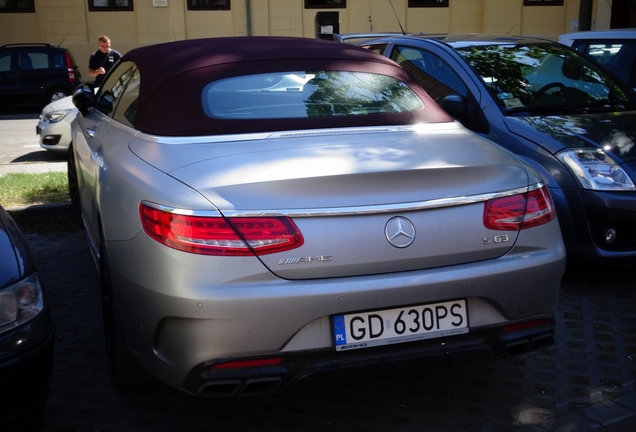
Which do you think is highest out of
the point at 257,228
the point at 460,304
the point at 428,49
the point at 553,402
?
the point at 428,49

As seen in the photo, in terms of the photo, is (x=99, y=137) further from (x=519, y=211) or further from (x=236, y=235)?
(x=519, y=211)

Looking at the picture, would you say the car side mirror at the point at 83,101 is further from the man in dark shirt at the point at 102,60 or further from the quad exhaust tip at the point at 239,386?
the man in dark shirt at the point at 102,60

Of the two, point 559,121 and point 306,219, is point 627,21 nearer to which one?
point 559,121

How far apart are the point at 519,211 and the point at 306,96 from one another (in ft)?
4.07

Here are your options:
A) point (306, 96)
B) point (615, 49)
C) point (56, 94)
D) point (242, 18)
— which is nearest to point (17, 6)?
point (56, 94)

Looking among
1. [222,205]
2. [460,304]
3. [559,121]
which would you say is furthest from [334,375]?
[559,121]

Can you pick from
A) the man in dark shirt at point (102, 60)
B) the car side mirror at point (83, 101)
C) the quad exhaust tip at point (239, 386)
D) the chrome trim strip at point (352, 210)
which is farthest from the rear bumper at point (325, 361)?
the man in dark shirt at point (102, 60)

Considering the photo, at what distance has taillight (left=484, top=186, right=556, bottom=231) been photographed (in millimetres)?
3062

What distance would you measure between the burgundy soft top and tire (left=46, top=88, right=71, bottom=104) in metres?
15.7

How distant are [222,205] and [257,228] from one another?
0.50 feet

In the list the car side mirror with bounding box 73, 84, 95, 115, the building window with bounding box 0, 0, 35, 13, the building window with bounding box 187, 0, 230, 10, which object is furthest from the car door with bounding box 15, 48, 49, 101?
the car side mirror with bounding box 73, 84, 95, 115

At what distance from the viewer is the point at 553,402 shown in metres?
3.51

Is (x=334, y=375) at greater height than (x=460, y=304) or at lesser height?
lesser

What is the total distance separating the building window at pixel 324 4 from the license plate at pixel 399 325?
21919 millimetres
